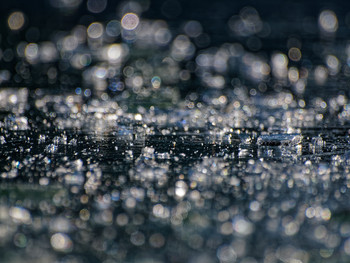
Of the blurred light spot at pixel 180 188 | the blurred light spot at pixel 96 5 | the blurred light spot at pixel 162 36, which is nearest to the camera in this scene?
the blurred light spot at pixel 180 188

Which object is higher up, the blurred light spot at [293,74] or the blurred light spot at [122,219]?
the blurred light spot at [293,74]

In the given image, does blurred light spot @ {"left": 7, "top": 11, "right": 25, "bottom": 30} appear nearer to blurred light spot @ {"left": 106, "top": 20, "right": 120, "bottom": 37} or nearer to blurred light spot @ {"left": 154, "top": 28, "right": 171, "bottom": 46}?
blurred light spot @ {"left": 106, "top": 20, "right": 120, "bottom": 37}

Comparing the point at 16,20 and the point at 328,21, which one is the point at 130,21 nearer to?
the point at 16,20

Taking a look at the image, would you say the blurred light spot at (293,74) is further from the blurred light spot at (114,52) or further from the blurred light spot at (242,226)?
the blurred light spot at (242,226)

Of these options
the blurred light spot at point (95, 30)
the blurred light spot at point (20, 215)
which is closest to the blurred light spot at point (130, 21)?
the blurred light spot at point (95, 30)

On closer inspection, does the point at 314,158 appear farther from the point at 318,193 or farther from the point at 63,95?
the point at 63,95

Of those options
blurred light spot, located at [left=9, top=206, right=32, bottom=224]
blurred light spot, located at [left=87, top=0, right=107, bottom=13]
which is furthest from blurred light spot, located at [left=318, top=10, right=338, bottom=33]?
blurred light spot, located at [left=9, top=206, right=32, bottom=224]
